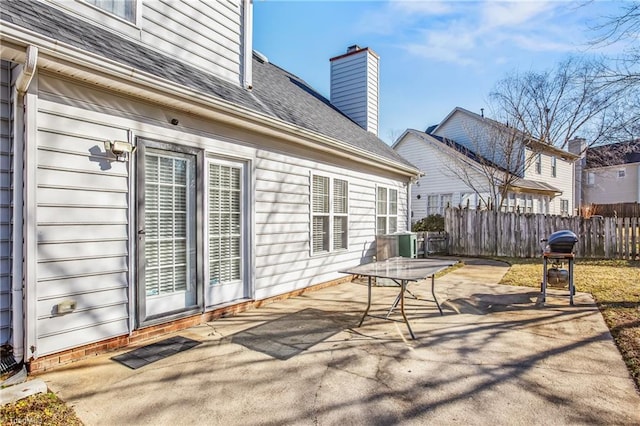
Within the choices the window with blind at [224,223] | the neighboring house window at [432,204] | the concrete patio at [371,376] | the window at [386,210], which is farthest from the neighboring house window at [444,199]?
the window with blind at [224,223]

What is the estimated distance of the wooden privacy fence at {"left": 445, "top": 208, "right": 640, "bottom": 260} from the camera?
10.4 metres

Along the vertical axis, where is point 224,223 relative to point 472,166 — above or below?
below

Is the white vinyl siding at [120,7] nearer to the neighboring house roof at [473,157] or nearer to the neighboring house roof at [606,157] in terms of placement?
the neighboring house roof at [473,157]

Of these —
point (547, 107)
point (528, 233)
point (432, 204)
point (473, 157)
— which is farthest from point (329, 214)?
point (547, 107)

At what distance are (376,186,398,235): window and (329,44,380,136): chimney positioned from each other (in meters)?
2.66

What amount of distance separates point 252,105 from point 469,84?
50.0ft

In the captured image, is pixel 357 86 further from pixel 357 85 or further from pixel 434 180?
pixel 434 180

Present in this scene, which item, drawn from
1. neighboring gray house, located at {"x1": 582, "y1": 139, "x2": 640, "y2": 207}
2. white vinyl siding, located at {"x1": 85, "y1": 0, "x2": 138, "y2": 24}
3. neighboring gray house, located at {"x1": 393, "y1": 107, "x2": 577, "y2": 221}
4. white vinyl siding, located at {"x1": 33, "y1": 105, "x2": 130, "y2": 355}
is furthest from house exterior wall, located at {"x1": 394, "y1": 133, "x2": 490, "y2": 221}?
neighboring gray house, located at {"x1": 582, "y1": 139, "x2": 640, "y2": 207}

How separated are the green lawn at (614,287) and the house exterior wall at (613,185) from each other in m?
23.5

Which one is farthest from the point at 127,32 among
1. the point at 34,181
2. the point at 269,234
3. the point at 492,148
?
the point at 492,148

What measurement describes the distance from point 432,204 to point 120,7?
15.4 meters

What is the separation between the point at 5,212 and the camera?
3.11 m

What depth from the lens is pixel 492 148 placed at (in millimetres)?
16828

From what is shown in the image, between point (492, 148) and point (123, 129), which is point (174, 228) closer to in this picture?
point (123, 129)
